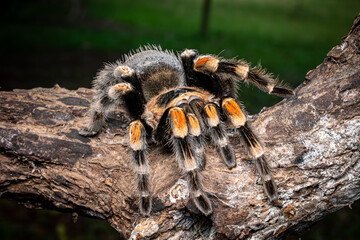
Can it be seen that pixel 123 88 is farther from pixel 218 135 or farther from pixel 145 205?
pixel 145 205

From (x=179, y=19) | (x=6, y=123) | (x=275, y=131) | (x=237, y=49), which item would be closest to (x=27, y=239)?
(x=6, y=123)

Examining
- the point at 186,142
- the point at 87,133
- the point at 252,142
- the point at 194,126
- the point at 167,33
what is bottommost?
the point at 252,142

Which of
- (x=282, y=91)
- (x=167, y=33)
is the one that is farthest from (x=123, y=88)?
(x=167, y=33)

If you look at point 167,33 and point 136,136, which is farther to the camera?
point 167,33

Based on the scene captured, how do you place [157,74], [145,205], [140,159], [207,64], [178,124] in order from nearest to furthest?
[145,205], [178,124], [140,159], [207,64], [157,74]

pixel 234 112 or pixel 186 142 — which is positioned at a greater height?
pixel 234 112

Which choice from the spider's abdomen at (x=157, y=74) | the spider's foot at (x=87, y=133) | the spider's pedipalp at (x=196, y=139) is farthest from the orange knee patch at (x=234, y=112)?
the spider's foot at (x=87, y=133)

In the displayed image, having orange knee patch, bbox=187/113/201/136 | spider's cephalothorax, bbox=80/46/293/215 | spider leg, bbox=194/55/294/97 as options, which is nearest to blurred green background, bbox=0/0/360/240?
spider leg, bbox=194/55/294/97

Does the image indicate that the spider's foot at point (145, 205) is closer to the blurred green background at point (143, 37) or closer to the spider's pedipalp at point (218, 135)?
the spider's pedipalp at point (218, 135)
